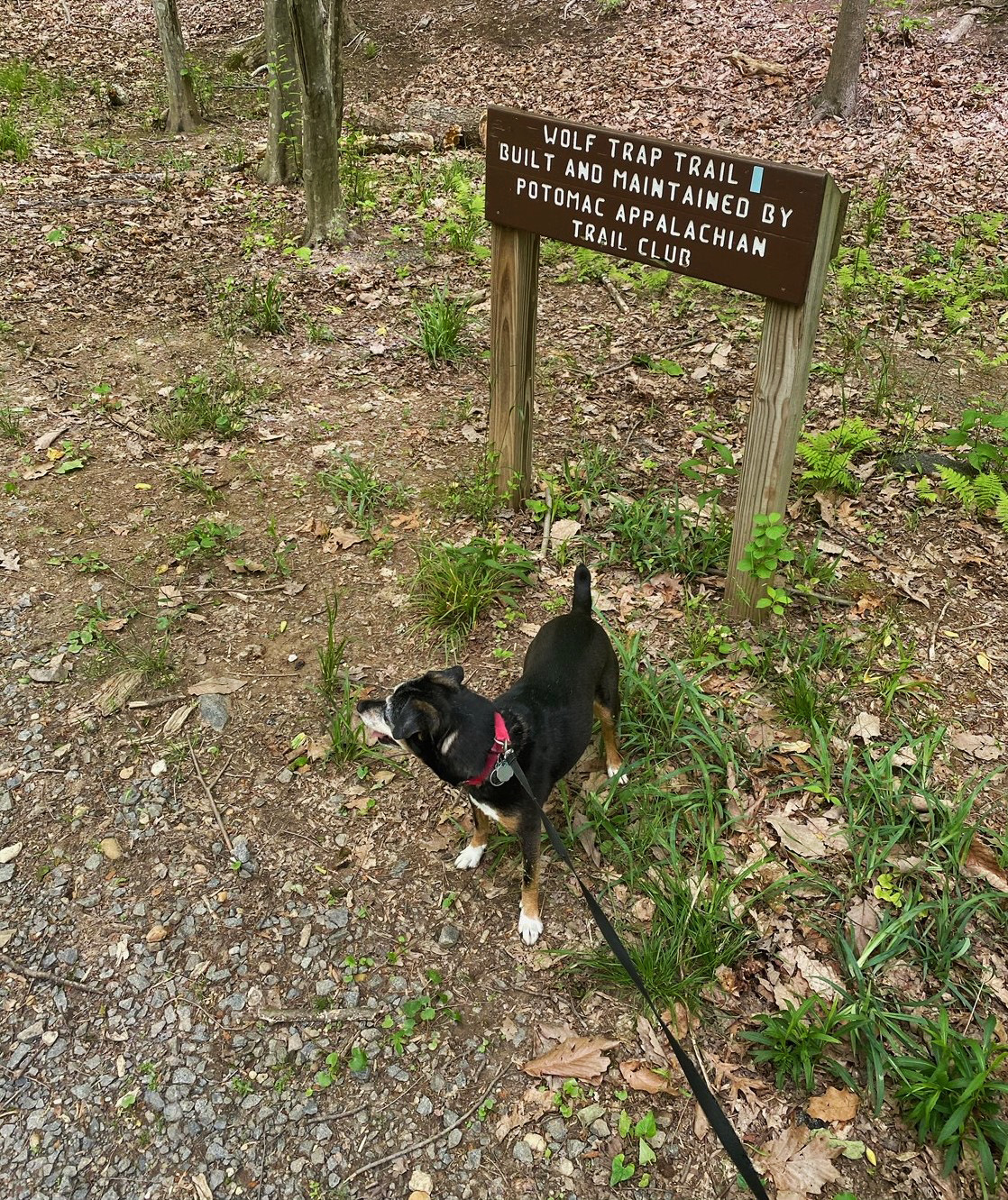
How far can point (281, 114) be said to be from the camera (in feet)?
27.9

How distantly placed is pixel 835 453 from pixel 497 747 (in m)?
3.17

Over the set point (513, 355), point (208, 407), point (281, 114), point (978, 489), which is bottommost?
point (208, 407)

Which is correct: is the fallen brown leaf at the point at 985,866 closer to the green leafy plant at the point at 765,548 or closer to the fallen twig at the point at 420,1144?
the green leafy plant at the point at 765,548

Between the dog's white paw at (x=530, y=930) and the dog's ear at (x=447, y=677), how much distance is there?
94 centimetres

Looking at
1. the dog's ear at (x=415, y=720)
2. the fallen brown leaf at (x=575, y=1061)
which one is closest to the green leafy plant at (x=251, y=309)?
the dog's ear at (x=415, y=720)

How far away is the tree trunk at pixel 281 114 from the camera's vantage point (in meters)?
8.50

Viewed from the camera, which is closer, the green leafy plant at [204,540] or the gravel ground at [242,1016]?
the gravel ground at [242,1016]

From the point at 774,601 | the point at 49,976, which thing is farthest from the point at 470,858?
the point at 774,601

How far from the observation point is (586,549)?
183 inches

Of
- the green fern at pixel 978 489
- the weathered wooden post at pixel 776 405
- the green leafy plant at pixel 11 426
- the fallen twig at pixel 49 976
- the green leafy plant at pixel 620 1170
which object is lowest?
the fallen twig at pixel 49 976

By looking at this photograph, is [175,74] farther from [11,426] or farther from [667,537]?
[667,537]

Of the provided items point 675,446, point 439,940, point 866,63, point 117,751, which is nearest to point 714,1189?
point 439,940

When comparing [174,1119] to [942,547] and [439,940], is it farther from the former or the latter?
[942,547]

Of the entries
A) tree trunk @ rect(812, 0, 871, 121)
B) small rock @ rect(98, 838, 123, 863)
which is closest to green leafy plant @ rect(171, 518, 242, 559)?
small rock @ rect(98, 838, 123, 863)
